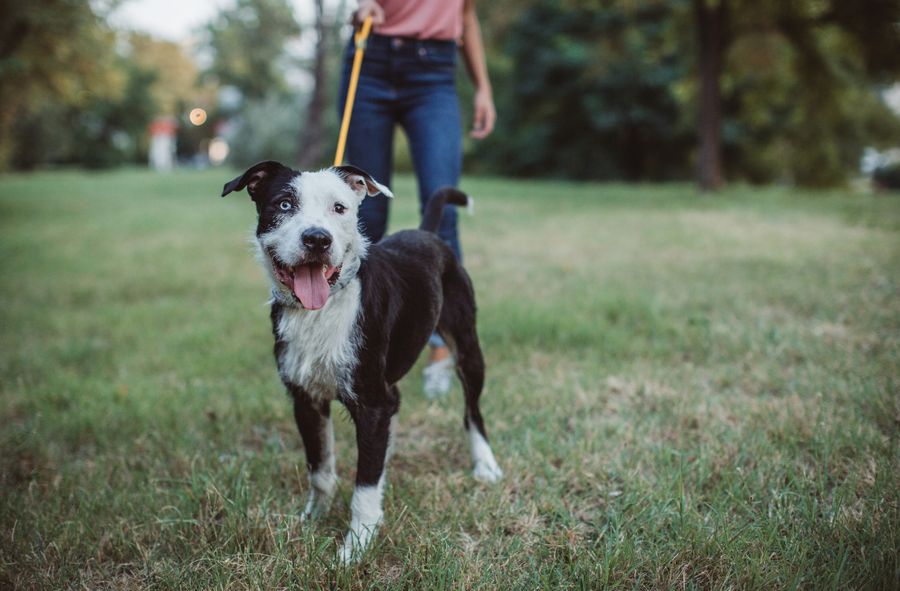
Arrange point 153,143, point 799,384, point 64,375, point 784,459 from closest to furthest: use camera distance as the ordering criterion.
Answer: point 784,459
point 799,384
point 64,375
point 153,143

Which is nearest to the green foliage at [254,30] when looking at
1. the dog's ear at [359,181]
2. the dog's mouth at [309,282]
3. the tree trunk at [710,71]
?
the tree trunk at [710,71]

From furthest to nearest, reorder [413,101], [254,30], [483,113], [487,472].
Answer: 1. [254,30]
2. [483,113]
3. [413,101]
4. [487,472]

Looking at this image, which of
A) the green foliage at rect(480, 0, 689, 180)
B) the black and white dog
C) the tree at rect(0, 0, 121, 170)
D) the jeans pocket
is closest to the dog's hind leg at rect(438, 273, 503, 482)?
the black and white dog

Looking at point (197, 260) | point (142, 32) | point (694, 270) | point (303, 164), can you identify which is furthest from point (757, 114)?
point (142, 32)

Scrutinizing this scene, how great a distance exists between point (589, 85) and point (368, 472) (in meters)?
26.4

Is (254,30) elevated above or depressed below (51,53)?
above

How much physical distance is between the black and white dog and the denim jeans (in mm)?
1139

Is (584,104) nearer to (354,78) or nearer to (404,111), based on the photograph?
(404,111)

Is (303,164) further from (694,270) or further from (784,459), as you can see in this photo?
(784,459)

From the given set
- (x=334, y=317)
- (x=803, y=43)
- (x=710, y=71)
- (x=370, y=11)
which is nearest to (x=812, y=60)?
(x=803, y=43)

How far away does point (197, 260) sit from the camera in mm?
8508

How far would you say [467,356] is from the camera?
292 cm

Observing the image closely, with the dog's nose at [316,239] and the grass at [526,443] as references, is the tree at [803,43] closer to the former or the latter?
the grass at [526,443]

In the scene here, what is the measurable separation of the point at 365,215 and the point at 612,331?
83.3 inches
